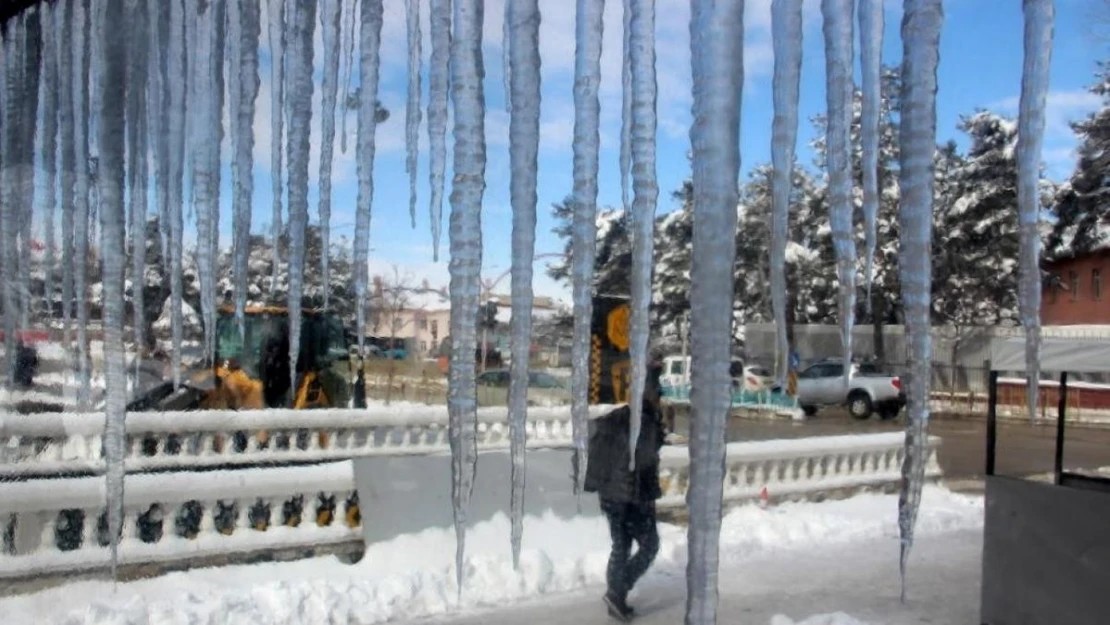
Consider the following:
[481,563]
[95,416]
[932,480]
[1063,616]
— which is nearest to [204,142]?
[481,563]

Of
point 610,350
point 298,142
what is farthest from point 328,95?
point 610,350

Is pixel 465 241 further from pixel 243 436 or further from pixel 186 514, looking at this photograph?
pixel 243 436

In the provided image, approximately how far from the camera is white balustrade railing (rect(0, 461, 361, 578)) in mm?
5742

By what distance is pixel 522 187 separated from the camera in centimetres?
217

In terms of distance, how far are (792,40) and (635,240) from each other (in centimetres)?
52

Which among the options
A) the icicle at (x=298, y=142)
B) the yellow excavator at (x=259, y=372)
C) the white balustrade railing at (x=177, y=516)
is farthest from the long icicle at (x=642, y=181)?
the yellow excavator at (x=259, y=372)

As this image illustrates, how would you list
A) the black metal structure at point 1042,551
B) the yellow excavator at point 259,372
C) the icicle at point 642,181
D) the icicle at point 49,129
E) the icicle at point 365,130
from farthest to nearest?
the yellow excavator at point 259,372
the black metal structure at point 1042,551
the icicle at point 49,129
the icicle at point 365,130
the icicle at point 642,181

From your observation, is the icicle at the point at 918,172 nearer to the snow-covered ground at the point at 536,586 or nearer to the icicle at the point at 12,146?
the icicle at the point at 12,146

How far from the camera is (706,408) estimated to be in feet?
5.83

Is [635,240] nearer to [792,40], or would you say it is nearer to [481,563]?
→ [792,40]

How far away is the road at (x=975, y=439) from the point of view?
26.4 feet

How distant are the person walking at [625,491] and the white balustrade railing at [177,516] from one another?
212 cm

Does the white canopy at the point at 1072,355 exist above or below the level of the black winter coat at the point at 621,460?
above

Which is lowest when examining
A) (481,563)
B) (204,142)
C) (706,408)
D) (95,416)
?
(481,563)
